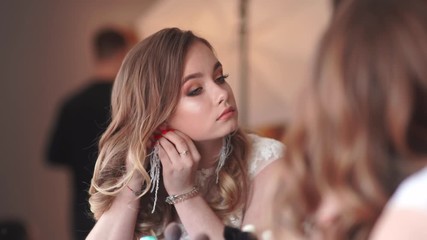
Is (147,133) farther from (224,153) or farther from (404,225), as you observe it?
(404,225)

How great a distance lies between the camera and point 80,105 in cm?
248

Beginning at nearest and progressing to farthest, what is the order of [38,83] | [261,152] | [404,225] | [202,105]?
[404,225]
[202,105]
[261,152]
[38,83]

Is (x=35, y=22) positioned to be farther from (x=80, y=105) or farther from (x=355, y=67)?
(x=355, y=67)

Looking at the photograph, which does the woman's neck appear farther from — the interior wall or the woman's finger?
the interior wall

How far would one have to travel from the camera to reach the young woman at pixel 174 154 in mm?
1306

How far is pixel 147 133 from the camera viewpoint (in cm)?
132

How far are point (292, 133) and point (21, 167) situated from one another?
9.38ft

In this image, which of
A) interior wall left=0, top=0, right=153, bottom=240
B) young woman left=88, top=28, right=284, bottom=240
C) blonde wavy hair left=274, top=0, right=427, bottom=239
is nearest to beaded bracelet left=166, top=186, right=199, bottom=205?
young woman left=88, top=28, right=284, bottom=240

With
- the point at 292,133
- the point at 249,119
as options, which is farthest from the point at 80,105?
the point at 292,133

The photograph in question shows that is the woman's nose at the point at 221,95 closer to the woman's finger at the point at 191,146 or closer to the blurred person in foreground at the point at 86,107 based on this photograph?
the woman's finger at the point at 191,146

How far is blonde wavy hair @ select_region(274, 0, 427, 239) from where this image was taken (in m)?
0.89

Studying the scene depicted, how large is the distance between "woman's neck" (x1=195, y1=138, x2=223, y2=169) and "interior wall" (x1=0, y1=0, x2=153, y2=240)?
7.48 feet

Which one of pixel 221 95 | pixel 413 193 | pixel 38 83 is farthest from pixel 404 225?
pixel 38 83

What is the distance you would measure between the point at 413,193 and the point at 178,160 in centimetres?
52
